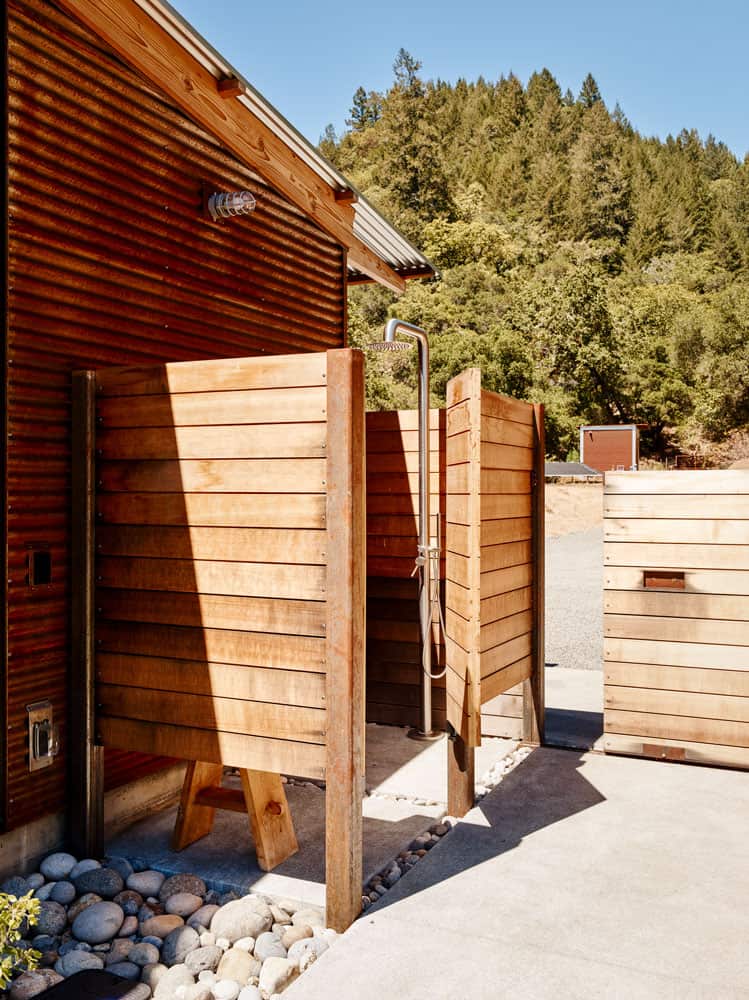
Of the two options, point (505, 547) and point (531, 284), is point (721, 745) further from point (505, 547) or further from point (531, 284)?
point (531, 284)

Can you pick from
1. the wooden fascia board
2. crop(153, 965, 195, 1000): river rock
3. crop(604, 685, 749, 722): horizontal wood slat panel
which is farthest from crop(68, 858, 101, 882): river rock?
the wooden fascia board

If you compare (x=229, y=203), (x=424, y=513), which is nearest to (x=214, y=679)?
(x=424, y=513)

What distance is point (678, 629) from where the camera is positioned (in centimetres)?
509

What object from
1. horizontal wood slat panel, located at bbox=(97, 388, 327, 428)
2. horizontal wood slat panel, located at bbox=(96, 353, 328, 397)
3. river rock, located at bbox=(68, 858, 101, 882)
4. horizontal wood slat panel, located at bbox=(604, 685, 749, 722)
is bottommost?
river rock, located at bbox=(68, 858, 101, 882)

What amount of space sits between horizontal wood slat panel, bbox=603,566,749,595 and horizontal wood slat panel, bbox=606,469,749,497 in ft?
1.53

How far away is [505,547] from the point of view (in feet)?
15.4

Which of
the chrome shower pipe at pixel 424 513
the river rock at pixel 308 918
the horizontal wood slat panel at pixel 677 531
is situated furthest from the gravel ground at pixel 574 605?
the river rock at pixel 308 918

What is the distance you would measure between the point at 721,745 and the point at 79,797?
11.8 ft

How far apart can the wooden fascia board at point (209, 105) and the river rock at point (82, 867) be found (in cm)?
381

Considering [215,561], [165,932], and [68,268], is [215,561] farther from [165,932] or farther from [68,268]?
[68,268]

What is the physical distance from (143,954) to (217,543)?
Result: 155 centimetres

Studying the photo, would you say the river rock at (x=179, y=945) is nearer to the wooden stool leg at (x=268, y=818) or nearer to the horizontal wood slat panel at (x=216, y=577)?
the wooden stool leg at (x=268, y=818)

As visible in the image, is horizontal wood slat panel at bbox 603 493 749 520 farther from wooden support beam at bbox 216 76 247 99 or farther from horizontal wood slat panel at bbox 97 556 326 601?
wooden support beam at bbox 216 76 247 99

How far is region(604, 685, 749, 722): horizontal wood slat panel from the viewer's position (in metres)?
4.98
